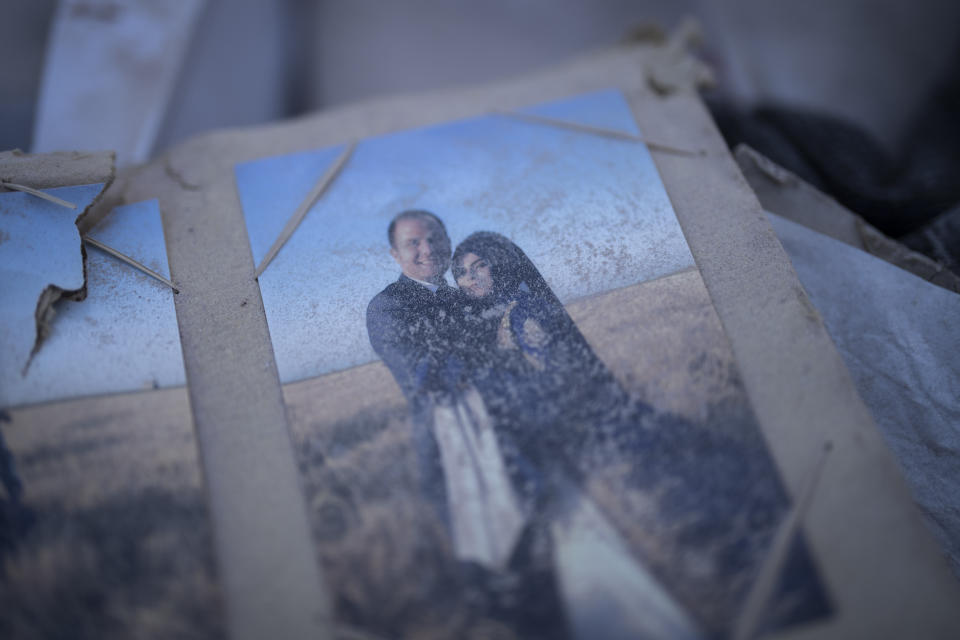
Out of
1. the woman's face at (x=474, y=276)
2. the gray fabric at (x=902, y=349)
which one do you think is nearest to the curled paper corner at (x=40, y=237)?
the woman's face at (x=474, y=276)

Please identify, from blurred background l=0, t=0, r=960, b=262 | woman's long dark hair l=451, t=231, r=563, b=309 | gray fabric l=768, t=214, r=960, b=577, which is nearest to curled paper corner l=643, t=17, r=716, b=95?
blurred background l=0, t=0, r=960, b=262

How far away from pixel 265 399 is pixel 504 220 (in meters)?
0.63

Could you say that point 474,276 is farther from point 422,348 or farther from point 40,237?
point 40,237

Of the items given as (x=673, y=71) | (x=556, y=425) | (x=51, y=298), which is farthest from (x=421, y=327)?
(x=673, y=71)

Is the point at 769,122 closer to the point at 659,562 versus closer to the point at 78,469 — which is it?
the point at 659,562

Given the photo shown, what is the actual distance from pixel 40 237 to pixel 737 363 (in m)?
1.44

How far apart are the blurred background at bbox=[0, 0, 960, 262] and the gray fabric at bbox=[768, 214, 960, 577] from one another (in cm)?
24

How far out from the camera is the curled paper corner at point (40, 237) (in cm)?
126

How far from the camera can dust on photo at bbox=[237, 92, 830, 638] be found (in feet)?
3.65

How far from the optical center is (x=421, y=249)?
1400 mm

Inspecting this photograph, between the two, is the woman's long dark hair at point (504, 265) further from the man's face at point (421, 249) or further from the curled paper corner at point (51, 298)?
the curled paper corner at point (51, 298)

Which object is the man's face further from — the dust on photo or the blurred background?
the blurred background

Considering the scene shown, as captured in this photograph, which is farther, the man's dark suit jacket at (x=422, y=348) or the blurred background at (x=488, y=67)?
the blurred background at (x=488, y=67)

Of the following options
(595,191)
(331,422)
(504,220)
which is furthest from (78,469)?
(595,191)
